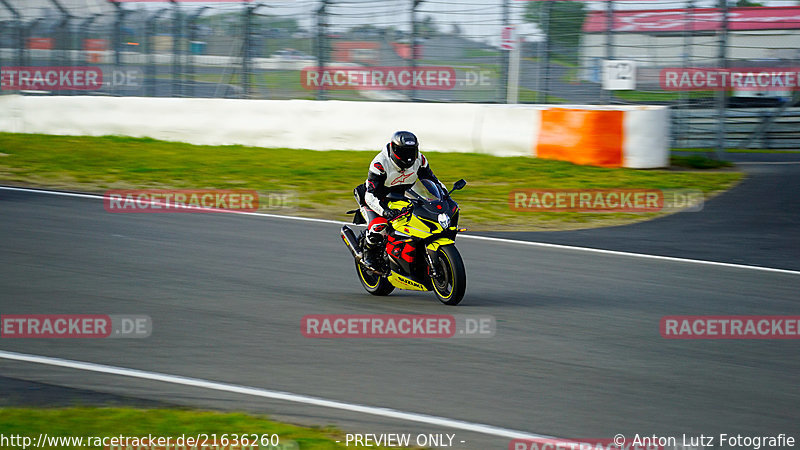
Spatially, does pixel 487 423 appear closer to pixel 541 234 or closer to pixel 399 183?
pixel 399 183

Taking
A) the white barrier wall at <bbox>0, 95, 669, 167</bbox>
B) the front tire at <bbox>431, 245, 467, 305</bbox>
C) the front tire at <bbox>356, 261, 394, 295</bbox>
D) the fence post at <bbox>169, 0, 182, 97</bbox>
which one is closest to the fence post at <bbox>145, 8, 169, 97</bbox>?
the fence post at <bbox>169, 0, 182, 97</bbox>

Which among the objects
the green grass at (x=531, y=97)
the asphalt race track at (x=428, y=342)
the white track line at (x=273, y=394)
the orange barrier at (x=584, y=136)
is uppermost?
the green grass at (x=531, y=97)

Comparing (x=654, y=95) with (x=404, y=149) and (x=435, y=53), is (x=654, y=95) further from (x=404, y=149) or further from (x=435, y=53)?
(x=404, y=149)

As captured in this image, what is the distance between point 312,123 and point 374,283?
37.6 feet

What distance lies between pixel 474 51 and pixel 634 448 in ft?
47.2

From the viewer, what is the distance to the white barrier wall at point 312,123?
17.3 meters

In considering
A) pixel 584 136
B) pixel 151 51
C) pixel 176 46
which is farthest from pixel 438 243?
pixel 151 51

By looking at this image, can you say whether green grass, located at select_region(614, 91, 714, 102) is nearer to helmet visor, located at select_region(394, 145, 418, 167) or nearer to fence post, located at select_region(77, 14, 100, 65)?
helmet visor, located at select_region(394, 145, 418, 167)

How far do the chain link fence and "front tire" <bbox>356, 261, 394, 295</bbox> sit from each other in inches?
396

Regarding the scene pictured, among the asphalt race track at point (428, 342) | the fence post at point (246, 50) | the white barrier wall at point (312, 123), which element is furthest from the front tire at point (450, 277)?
the fence post at point (246, 50)

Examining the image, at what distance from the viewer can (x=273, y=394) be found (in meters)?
5.55

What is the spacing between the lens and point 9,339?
6730 mm

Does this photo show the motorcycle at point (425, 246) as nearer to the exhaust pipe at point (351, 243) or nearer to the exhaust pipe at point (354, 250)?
the exhaust pipe at point (354, 250)

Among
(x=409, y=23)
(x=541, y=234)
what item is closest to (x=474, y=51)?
(x=409, y=23)
